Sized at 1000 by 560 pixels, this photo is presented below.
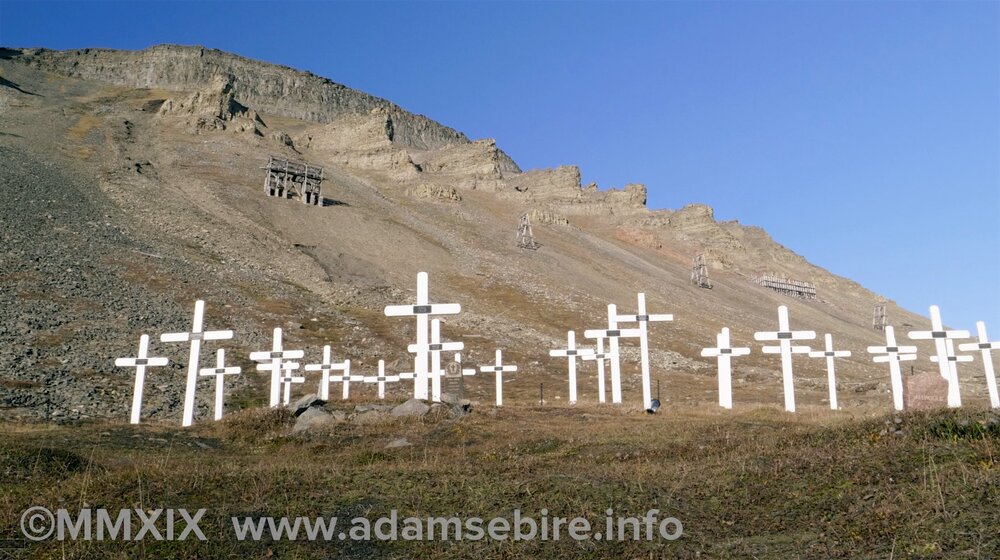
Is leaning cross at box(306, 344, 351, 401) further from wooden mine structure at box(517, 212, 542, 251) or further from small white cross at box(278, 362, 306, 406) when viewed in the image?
wooden mine structure at box(517, 212, 542, 251)

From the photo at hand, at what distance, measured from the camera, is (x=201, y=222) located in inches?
2552

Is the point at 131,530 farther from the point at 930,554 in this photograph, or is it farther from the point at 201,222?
the point at 201,222

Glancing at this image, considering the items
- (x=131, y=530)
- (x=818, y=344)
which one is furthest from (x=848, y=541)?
(x=818, y=344)

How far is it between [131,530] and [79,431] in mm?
9843

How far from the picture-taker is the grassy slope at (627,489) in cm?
617

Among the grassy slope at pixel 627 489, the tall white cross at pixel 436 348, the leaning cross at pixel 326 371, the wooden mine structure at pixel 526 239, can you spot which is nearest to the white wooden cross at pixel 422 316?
the tall white cross at pixel 436 348

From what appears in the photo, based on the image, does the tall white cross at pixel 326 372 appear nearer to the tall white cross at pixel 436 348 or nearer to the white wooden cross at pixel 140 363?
the tall white cross at pixel 436 348

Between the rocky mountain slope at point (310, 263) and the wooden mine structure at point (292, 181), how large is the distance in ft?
6.80

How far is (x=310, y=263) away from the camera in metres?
60.9

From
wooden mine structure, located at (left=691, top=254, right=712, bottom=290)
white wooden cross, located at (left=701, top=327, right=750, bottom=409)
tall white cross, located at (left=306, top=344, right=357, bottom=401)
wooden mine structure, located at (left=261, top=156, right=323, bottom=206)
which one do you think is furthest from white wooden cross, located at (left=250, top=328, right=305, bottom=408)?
wooden mine structure, located at (left=691, top=254, right=712, bottom=290)

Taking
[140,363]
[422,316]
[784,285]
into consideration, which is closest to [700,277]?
[784,285]

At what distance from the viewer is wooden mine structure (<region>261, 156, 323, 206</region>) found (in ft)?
276

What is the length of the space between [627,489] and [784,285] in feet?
426

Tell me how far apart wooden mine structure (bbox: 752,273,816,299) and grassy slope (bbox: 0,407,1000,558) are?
123 m
